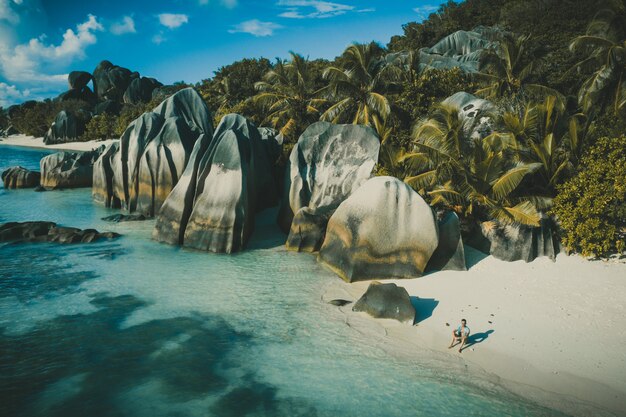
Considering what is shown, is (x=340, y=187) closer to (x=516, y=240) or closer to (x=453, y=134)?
(x=453, y=134)

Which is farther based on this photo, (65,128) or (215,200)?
(65,128)

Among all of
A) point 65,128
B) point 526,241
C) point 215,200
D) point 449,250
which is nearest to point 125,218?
point 215,200

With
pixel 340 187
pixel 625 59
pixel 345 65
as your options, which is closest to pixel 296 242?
pixel 340 187

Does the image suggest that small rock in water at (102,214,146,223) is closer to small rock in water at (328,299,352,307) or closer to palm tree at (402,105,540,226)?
small rock in water at (328,299,352,307)

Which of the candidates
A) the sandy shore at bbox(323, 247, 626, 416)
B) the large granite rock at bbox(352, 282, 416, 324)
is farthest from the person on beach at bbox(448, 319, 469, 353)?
the large granite rock at bbox(352, 282, 416, 324)

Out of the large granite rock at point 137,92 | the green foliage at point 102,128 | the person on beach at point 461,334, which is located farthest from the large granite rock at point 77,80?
the person on beach at point 461,334

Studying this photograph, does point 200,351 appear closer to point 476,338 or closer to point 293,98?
point 476,338

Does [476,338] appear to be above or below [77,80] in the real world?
below

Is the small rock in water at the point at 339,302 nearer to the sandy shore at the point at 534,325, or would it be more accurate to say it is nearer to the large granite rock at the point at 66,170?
the sandy shore at the point at 534,325
